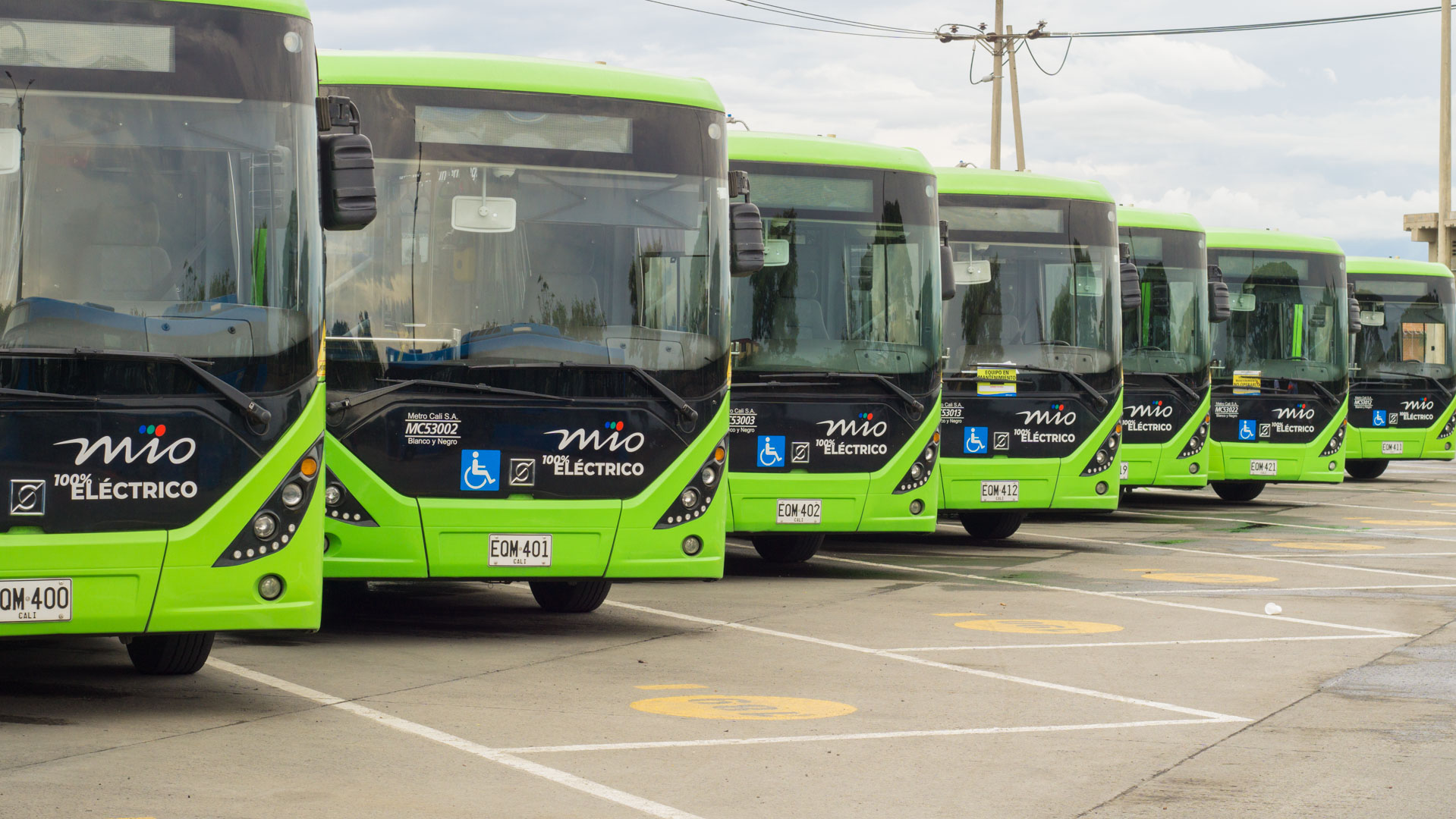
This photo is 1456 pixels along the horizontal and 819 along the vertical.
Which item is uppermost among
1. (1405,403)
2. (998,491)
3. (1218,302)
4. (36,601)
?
(1218,302)

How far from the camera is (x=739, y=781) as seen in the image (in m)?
7.06

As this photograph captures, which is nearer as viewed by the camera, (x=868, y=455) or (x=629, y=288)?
(x=629, y=288)

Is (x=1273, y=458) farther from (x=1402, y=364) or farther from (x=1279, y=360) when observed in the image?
(x=1402, y=364)

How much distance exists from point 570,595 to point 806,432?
2.71m

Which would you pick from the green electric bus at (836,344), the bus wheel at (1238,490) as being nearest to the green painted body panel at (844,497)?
the green electric bus at (836,344)

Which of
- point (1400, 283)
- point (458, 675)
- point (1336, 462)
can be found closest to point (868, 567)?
point (458, 675)

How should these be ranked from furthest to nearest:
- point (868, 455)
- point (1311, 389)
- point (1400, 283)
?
point (1400, 283) < point (1311, 389) < point (868, 455)

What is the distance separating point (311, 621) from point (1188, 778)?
3720 millimetres

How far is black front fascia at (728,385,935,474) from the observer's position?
14.3 meters

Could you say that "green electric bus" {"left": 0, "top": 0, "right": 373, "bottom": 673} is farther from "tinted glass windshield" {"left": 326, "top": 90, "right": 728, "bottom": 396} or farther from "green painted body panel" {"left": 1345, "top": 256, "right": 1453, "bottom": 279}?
"green painted body panel" {"left": 1345, "top": 256, "right": 1453, "bottom": 279}

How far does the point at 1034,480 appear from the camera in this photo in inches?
693

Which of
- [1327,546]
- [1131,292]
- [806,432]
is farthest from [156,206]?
[1327,546]

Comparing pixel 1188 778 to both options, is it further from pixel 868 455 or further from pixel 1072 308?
pixel 1072 308

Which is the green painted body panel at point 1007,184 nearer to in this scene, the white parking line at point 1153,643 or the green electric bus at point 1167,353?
the green electric bus at point 1167,353
